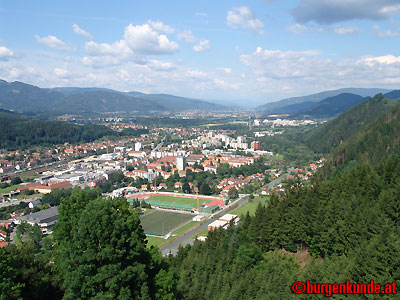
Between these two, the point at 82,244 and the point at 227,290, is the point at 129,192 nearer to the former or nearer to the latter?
the point at 227,290

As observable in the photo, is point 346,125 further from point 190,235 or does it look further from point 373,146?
Result: point 190,235

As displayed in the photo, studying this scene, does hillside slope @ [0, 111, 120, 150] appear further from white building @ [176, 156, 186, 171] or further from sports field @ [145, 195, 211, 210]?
sports field @ [145, 195, 211, 210]

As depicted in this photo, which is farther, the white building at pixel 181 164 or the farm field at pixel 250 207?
the white building at pixel 181 164


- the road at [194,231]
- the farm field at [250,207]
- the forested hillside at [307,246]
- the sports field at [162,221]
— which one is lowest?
the sports field at [162,221]

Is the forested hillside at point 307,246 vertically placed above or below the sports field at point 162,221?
above

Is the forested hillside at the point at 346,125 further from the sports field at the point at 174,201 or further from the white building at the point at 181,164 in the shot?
the sports field at the point at 174,201

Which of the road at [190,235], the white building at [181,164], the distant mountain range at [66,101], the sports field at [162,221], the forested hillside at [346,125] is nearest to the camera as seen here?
the road at [190,235]

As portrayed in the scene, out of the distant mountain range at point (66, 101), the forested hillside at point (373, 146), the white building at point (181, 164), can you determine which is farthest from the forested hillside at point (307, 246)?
the distant mountain range at point (66, 101)
